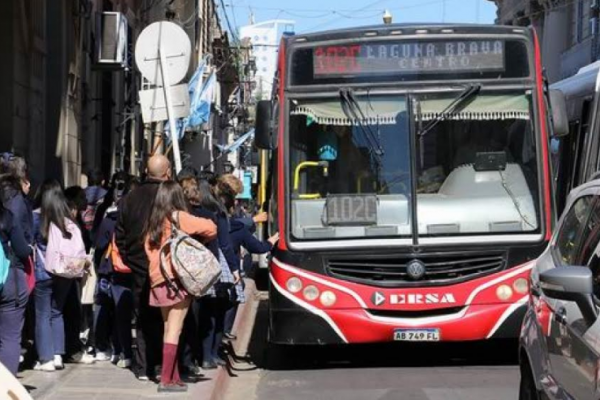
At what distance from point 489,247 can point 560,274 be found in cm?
548

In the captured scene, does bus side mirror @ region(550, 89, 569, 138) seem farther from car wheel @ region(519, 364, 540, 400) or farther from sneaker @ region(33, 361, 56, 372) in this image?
sneaker @ region(33, 361, 56, 372)

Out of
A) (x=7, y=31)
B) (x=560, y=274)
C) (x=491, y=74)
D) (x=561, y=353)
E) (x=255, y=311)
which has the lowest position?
(x=255, y=311)

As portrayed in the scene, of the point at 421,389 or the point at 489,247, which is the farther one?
the point at 489,247

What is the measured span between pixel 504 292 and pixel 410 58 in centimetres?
253

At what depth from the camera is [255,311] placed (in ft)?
54.8

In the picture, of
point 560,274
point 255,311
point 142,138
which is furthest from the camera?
point 142,138

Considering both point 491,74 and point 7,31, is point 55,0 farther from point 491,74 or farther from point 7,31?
point 491,74

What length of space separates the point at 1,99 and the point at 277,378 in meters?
6.16

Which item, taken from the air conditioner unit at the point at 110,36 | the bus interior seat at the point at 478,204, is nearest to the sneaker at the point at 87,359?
the bus interior seat at the point at 478,204

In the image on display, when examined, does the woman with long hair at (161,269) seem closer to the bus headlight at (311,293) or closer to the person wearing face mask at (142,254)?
the person wearing face mask at (142,254)

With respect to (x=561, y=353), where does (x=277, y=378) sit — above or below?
below

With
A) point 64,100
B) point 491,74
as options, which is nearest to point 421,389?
point 491,74

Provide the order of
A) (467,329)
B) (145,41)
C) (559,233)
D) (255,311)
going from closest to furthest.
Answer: (559,233)
(467,329)
(145,41)
(255,311)

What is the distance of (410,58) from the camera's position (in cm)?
1099
